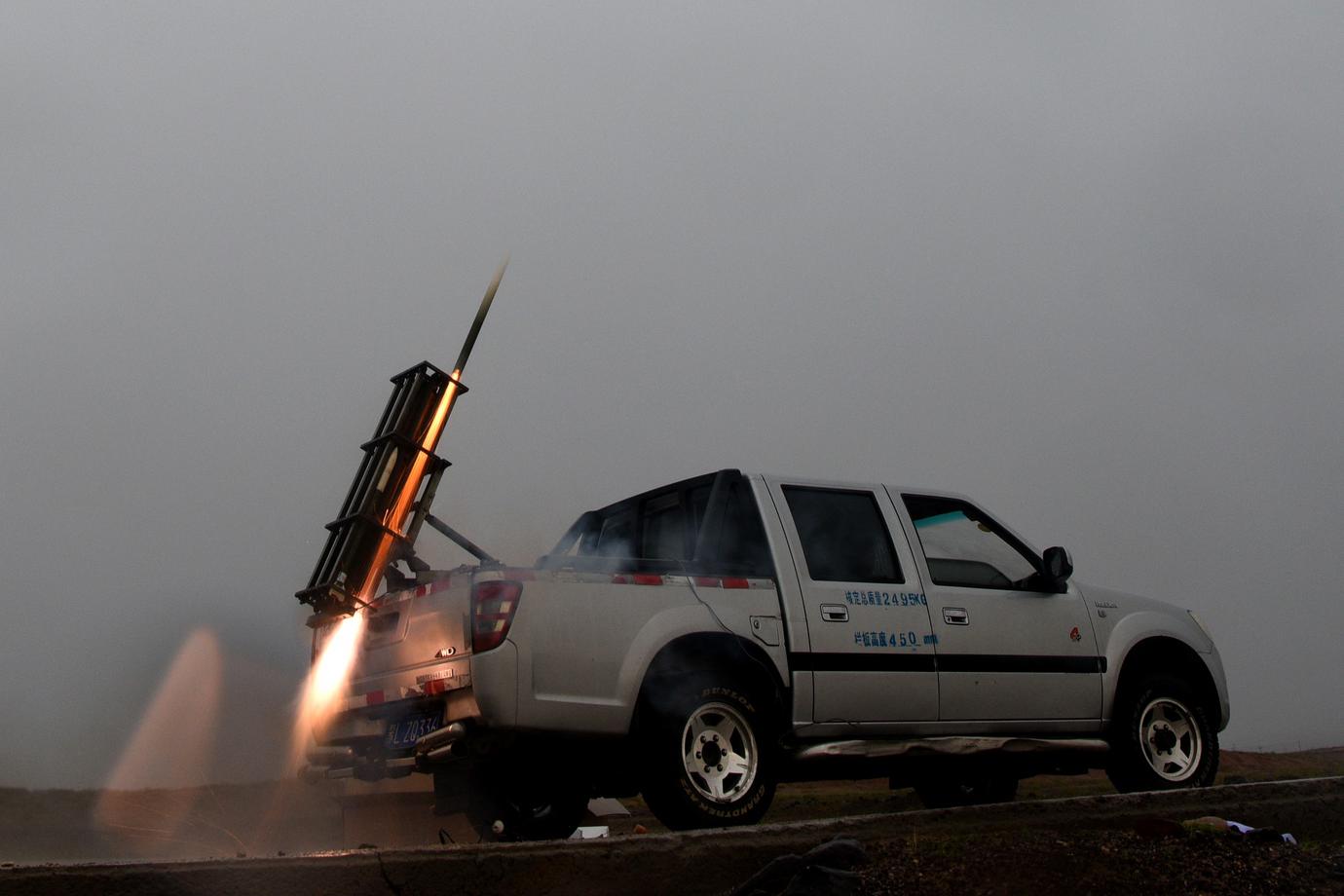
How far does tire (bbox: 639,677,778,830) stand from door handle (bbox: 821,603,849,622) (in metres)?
0.63

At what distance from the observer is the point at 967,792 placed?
9.27 metres

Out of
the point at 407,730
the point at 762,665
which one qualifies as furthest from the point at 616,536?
the point at 407,730

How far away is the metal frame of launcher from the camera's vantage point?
24.0 feet

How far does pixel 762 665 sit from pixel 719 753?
509 mm

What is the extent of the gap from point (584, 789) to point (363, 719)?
3.91 ft

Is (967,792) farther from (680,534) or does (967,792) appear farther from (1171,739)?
(680,534)

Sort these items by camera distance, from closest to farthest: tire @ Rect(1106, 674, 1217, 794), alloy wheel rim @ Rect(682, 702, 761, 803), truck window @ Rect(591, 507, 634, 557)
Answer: alloy wheel rim @ Rect(682, 702, 761, 803), tire @ Rect(1106, 674, 1217, 794), truck window @ Rect(591, 507, 634, 557)

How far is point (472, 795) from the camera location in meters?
6.22

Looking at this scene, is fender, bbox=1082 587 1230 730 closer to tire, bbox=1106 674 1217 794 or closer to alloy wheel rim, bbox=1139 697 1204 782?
tire, bbox=1106 674 1217 794

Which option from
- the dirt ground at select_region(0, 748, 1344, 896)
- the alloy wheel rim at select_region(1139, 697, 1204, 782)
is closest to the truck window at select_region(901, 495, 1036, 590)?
the alloy wheel rim at select_region(1139, 697, 1204, 782)

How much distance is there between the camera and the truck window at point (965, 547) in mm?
7711

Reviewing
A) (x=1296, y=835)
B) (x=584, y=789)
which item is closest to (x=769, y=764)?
Result: (x=584, y=789)

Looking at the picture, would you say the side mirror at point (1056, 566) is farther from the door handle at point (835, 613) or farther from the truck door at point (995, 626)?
the door handle at point (835, 613)

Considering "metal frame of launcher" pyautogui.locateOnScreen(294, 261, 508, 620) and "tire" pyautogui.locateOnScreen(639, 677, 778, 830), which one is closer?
"tire" pyautogui.locateOnScreen(639, 677, 778, 830)
